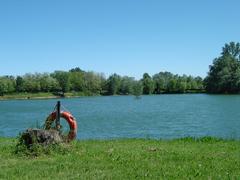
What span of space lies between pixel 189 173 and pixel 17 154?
618 cm

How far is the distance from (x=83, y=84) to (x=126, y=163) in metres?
177

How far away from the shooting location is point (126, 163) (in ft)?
43.1

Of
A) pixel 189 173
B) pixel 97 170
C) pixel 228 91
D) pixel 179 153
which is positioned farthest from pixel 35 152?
pixel 228 91

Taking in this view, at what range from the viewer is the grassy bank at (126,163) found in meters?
11.4

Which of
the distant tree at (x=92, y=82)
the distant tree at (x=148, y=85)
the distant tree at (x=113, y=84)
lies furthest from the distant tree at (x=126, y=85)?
the distant tree at (x=92, y=82)

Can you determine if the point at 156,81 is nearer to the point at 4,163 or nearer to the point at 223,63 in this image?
the point at 223,63

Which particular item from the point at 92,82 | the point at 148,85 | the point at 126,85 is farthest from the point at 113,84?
the point at 148,85

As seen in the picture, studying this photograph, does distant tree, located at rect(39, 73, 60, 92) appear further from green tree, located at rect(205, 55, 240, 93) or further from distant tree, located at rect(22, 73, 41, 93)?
green tree, located at rect(205, 55, 240, 93)

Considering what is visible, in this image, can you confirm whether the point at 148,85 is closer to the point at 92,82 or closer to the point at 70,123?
the point at 92,82

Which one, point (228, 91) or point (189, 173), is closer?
point (189, 173)

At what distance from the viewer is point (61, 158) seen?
46.5 ft

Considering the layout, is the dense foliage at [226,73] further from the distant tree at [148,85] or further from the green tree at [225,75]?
the distant tree at [148,85]

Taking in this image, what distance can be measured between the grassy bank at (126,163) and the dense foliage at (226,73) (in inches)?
4928

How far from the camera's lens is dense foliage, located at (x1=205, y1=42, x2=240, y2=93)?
454 feet
